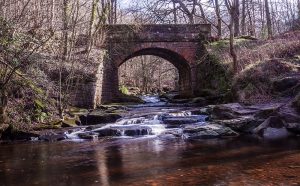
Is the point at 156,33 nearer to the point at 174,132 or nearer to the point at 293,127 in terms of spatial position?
the point at 174,132

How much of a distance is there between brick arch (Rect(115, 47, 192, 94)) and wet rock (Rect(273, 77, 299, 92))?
8884 mm

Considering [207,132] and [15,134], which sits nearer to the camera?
[207,132]

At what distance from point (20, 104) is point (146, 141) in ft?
15.9

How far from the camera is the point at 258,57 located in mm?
17266

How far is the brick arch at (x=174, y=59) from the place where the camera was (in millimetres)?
22000

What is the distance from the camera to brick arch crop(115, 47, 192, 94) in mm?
→ 22000

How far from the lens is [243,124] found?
11.6 m

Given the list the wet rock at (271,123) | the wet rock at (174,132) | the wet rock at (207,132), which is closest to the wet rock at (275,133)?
the wet rock at (271,123)

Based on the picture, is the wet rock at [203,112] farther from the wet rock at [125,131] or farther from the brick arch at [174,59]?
the brick arch at [174,59]

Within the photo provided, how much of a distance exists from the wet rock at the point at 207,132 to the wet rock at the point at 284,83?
3135mm

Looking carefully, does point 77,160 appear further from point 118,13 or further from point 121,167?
point 118,13

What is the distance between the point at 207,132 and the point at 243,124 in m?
1.13

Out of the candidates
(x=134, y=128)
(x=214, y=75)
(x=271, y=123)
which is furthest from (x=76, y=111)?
(x=271, y=123)

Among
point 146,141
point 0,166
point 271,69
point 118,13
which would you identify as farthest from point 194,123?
point 118,13
